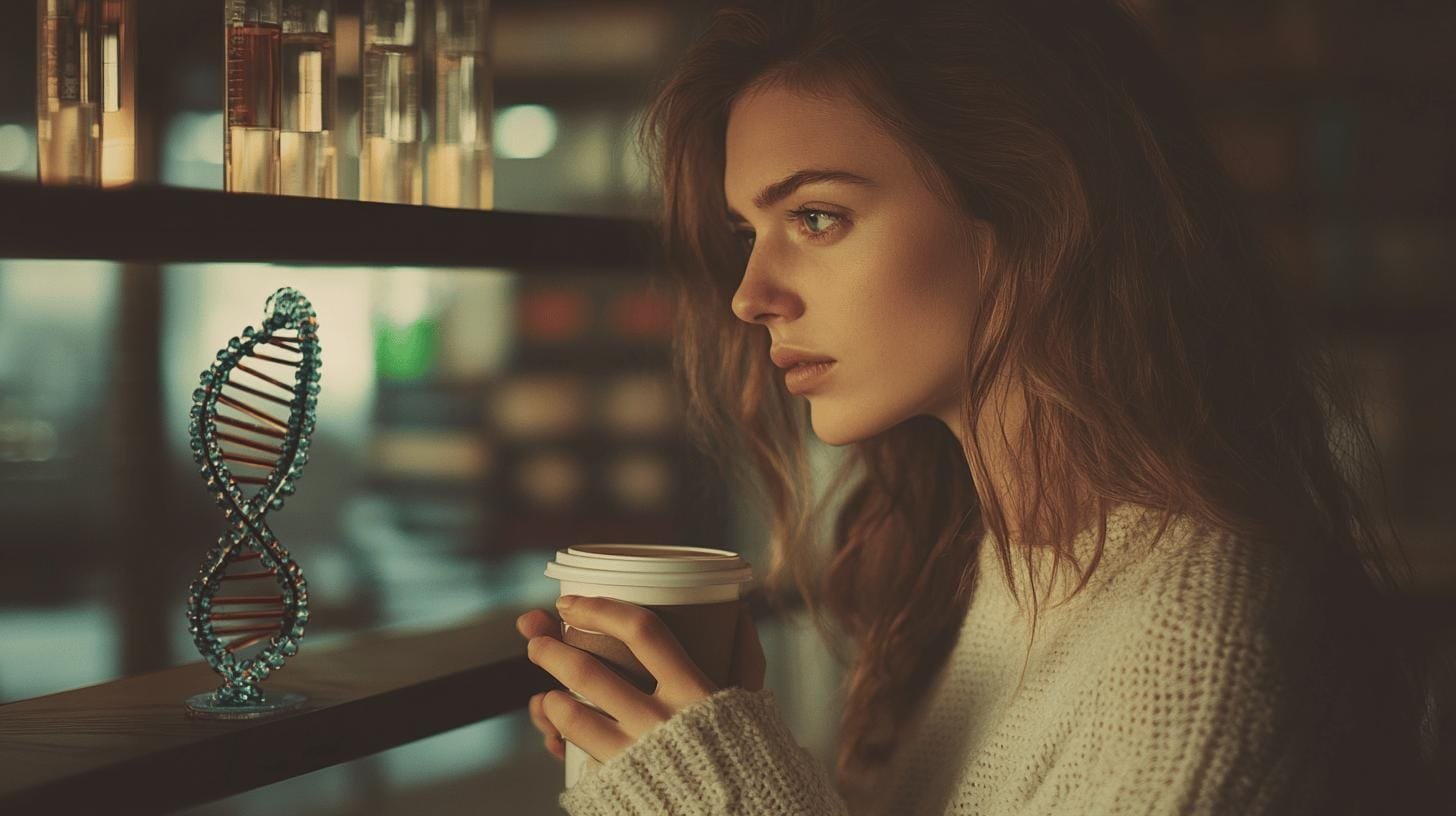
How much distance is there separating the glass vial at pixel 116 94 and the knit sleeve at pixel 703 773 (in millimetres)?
515

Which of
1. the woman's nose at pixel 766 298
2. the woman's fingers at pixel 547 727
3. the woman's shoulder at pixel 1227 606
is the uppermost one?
the woman's nose at pixel 766 298

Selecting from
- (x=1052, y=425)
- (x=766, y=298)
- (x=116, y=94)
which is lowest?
(x=1052, y=425)

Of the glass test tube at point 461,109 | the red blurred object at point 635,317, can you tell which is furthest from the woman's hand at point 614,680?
the red blurred object at point 635,317

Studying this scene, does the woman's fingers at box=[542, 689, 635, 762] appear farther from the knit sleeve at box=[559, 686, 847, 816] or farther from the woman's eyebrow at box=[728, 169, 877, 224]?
the woman's eyebrow at box=[728, 169, 877, 224]

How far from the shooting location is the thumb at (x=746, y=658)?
3.67ft

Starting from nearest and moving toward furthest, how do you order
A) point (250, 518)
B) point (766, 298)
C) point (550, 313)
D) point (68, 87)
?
point (68, 87) → point (250, 518) → point (766, 298) → point (550, 313)

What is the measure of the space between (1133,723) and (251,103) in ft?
2.45

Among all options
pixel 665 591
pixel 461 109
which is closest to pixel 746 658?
pixel 665 591

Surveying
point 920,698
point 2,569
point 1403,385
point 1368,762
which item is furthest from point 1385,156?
point 2,569

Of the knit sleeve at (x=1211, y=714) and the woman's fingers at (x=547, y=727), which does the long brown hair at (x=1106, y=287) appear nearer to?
the knit sleeve at (x=1211, y=714)

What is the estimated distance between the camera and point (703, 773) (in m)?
0.94

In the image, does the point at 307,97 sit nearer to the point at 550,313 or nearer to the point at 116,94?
the point at 116,94

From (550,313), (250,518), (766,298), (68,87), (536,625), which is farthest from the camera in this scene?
(550,313)

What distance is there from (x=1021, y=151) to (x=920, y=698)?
0.60m
